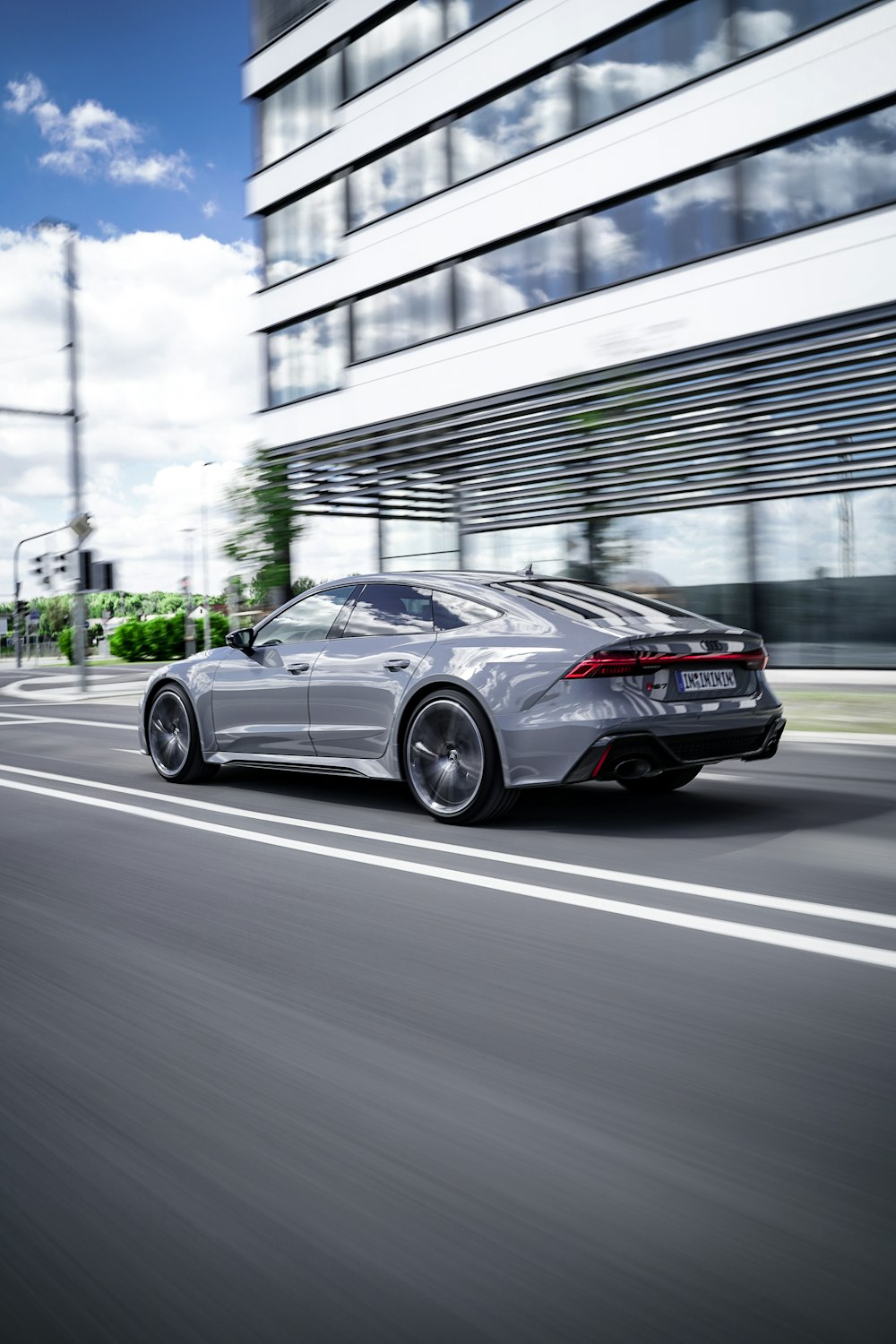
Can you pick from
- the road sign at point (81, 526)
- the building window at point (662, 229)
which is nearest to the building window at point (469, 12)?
the building window at point (662, 229)

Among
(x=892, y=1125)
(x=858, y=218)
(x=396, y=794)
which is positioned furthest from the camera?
(x=858, y=218)

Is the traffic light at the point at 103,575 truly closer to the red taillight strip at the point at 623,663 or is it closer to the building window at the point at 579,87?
the building window at the point at 579,87

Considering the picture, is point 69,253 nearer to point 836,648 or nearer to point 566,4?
point 566,4

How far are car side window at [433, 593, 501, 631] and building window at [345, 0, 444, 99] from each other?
2076cm

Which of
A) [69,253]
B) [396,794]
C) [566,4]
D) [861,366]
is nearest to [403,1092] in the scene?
[396,794]

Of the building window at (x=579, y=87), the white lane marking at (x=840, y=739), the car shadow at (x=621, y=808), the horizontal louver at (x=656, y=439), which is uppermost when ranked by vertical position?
the building window at (x=579, y=87)

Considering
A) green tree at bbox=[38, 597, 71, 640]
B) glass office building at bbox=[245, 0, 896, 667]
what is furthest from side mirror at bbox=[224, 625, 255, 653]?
green tree at bbox=[38, 597, 71, 640]

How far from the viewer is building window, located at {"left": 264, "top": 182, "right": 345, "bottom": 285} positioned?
27.0 metres

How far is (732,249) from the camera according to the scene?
1814 centimetres

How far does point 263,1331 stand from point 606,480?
65.2ft

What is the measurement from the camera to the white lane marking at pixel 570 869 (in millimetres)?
4266

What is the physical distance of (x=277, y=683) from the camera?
7.48m

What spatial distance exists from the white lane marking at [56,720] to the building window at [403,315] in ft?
38.0

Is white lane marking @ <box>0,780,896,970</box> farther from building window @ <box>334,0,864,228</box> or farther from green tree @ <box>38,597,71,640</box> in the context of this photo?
green tree @ <box>38,597,71,640</box>
